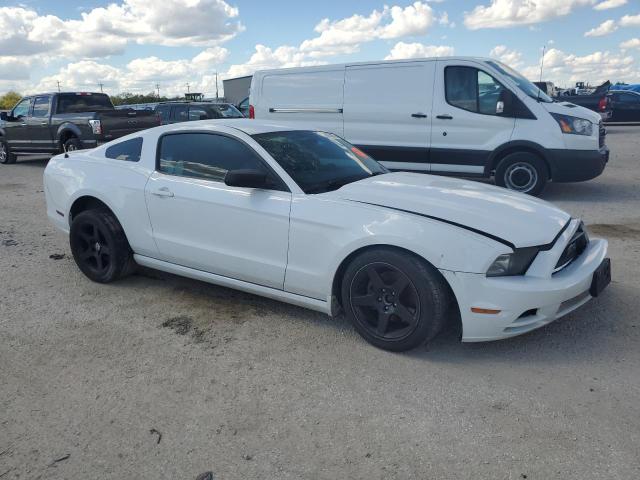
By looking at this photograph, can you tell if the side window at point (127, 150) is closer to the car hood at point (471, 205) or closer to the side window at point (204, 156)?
the side window at point (204, 156)

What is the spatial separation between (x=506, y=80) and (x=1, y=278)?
6801 mm

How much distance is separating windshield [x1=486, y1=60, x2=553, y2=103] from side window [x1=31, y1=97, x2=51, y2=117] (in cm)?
1019

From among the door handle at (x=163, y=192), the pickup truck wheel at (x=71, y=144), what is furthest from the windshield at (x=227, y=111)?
the door handle at (x=163, y=192)

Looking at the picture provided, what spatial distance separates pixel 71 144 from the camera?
1231 centimetres

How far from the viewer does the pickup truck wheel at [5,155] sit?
1435cm

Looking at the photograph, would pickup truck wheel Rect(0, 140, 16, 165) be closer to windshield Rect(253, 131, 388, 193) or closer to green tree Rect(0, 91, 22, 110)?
windshield Rect(253, 131, 388, 193)

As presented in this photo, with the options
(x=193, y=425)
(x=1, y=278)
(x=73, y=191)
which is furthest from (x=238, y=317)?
(x=1, y=278)

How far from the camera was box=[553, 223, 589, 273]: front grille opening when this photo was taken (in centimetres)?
343

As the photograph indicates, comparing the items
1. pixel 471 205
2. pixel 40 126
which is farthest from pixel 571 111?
pixel 40 126

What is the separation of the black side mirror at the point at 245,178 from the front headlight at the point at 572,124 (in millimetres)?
5599

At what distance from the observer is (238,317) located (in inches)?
159

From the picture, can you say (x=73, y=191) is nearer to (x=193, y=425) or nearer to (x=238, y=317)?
(x=238, y=317)

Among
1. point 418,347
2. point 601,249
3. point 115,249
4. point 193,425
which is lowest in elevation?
point 193,425

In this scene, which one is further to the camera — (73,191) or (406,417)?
(73,191)
